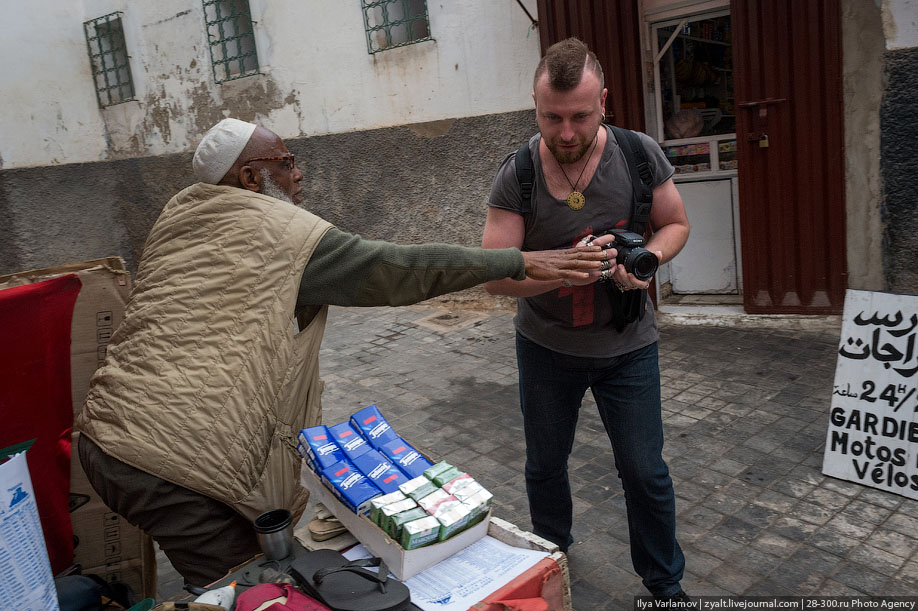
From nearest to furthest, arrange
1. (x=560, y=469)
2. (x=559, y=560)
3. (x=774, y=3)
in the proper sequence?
1. (x=559, y=560)
2. (x=560, y=469)
3. (x=774, y=3)

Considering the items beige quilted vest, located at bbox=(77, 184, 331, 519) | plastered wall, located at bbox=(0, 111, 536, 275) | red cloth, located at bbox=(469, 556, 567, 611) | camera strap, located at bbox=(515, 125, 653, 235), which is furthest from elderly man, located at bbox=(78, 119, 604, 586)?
plastered wall, located at bbox=(0, 111, 536, 275)

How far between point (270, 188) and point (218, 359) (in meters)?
0.59

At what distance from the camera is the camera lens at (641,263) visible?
7.23 ft

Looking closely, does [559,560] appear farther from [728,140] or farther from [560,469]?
[728,140]

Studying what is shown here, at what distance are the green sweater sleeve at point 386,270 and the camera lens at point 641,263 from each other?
0.39m

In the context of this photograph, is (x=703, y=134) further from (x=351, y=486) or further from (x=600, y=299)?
(x=351, y=486)

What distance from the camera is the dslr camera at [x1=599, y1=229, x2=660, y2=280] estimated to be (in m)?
2.21

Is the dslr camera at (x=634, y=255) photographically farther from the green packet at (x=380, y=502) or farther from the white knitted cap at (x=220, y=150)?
the white knitted cap at (x=220, y=150)

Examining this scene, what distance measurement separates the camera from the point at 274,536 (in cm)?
197

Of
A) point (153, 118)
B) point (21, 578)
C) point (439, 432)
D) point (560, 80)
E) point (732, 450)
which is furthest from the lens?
point (153, 118)

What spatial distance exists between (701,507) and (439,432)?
5.42 feet

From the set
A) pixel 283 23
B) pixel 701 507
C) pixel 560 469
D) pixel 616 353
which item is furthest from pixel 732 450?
pixel 283 23

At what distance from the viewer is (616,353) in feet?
7.83

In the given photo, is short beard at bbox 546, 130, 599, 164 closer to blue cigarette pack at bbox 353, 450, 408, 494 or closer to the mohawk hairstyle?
the mohawk hairstyle
